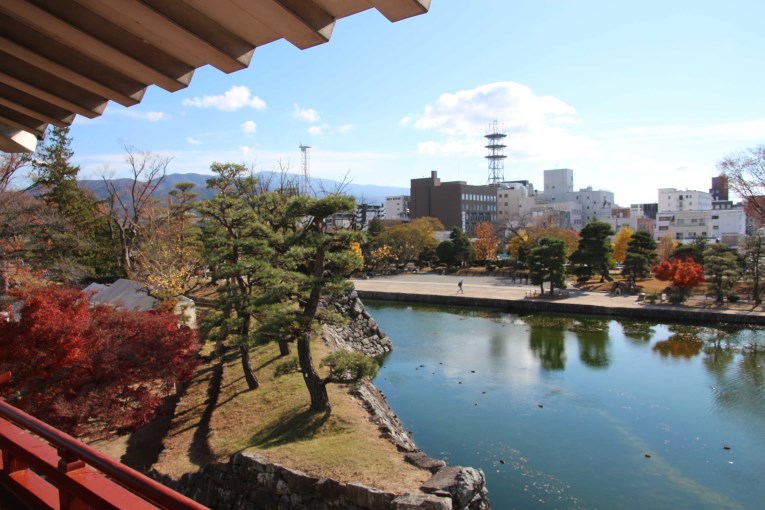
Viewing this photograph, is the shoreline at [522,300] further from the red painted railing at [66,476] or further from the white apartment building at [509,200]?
the white apartment building at [509,200]

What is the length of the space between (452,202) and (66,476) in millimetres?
57417

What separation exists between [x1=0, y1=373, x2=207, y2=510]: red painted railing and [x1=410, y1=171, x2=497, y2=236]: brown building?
182 feet

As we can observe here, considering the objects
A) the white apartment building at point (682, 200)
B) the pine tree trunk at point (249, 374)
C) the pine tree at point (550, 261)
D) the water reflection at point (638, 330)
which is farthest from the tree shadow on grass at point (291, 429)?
the white apartment building at point (682, 200)

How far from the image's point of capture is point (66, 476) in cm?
183

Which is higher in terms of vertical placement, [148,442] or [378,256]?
[378,256]

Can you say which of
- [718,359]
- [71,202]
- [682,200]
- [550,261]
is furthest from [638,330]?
[682,200]

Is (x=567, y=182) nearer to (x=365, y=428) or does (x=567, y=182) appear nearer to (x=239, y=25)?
(x=365, y=428)

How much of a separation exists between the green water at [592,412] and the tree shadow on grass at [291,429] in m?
2.44

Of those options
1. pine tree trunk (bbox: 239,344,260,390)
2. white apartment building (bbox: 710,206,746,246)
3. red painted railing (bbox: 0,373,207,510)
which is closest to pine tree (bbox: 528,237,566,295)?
pine tree trunk (bbox: 239,344,260,390)

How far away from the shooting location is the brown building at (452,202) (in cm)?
5794

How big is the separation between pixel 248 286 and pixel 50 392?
3823 millimetres

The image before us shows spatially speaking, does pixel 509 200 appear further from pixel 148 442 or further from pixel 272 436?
pixel 272 436

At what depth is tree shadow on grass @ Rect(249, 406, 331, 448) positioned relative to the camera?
7270 millimetres

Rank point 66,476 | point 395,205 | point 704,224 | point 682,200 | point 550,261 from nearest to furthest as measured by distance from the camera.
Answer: point 66,476 < point 550,261 < point 704,224 < point 682,200 < point 395,205
